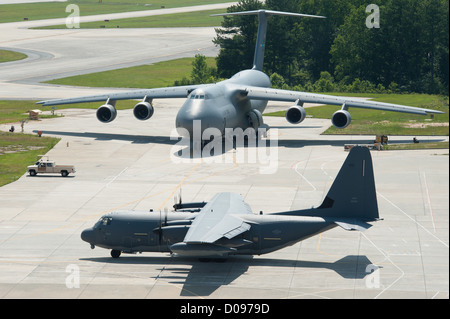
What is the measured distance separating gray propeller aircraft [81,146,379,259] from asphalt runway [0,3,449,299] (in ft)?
4.02

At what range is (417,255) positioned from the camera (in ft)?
153

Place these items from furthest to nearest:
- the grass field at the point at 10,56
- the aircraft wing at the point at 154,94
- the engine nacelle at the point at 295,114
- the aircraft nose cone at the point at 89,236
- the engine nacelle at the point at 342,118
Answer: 1. the grass field at the point at 10,56
2. the aircraft wing at the point at 154,94
3. the engine nacelle at the point at 295,114
4. the engine nacelle at the point at 342,118
5. the aircraft nose cone at the point at 89,236

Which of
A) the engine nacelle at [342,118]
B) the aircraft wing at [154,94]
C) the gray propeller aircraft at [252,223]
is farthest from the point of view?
the aircraft wing at [154,94]

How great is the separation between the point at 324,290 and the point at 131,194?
24.4m

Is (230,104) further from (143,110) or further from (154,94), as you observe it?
(154,94)

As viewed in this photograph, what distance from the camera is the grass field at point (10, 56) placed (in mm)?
153625

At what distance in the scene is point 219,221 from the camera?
145 feet

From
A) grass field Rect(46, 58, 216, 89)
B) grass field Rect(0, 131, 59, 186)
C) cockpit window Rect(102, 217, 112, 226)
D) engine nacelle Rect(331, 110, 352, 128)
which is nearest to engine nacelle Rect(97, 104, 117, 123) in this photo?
grass field Rect(0, 131, 59, 186)

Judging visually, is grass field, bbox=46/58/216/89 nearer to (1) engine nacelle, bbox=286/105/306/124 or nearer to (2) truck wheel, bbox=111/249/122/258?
(1) engine nacelle, bbox=286/105/306/124

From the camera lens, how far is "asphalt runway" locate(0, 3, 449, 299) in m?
41.7

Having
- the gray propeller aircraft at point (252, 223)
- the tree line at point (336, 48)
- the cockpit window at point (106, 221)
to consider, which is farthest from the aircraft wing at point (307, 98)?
the tree line at point (336, 48)

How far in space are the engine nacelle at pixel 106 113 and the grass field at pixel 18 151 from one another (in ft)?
16.6

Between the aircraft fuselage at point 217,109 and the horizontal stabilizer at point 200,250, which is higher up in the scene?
the aircraft fuselage at point 217,109

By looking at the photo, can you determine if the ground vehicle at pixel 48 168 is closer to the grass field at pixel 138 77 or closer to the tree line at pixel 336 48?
the tree line at pixel 336 48
